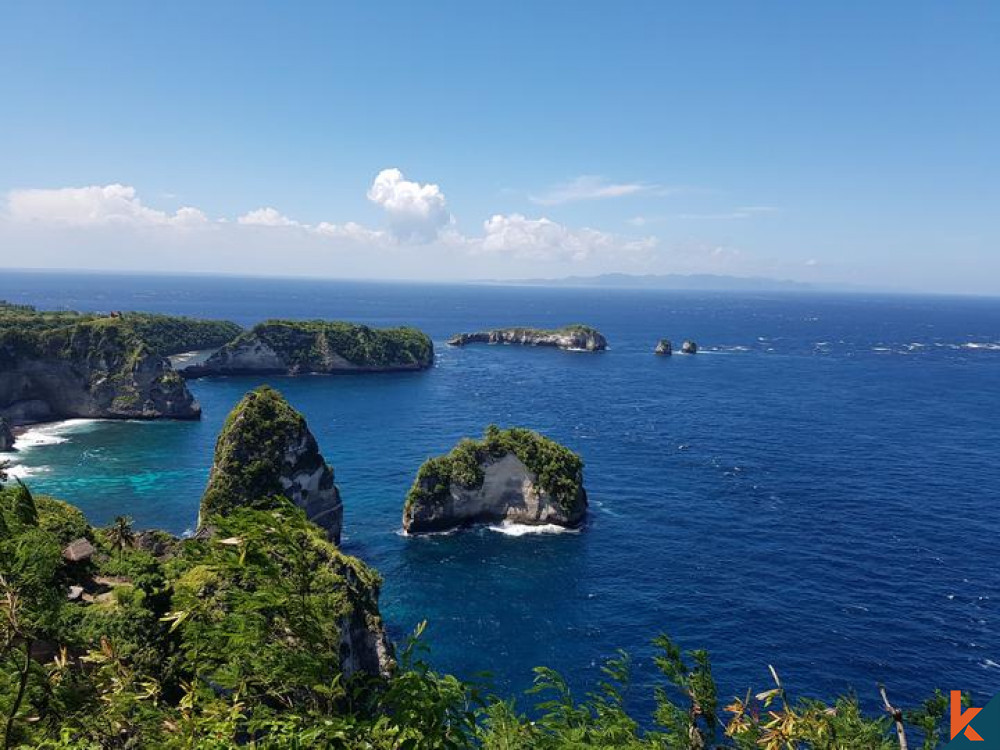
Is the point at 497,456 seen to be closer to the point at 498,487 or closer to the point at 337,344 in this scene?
the point at 498,487

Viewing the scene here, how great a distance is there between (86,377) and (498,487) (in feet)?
310

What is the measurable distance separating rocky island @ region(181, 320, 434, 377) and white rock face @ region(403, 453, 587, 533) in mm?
110312

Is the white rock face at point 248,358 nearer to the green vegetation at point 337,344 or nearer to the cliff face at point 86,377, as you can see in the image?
the green vegetation at point 337,344

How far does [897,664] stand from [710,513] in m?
29.6

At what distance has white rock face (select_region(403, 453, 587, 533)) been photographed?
72.0 meters

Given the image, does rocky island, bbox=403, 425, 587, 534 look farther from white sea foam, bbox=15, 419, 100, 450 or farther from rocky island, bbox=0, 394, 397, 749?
white sea foam, bbox=15, 419, 100, 450

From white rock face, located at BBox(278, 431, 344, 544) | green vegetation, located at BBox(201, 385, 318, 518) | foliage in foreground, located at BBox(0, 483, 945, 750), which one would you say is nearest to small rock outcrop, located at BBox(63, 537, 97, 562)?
foliage in foreground, located at BBox(0, 483, 945, 750)

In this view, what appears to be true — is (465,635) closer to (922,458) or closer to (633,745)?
(633,745)

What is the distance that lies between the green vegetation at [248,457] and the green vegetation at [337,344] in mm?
110431

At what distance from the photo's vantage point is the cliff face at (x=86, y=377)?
112 metres

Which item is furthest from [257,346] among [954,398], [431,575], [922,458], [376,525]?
[954,398]

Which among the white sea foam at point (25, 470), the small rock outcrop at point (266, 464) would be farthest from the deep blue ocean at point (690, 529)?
the small rock outcrop at point (266, 464)

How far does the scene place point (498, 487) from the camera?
74.6 m

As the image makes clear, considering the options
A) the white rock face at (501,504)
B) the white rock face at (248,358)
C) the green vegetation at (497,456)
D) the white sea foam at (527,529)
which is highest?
the white rock face at (248,358)
